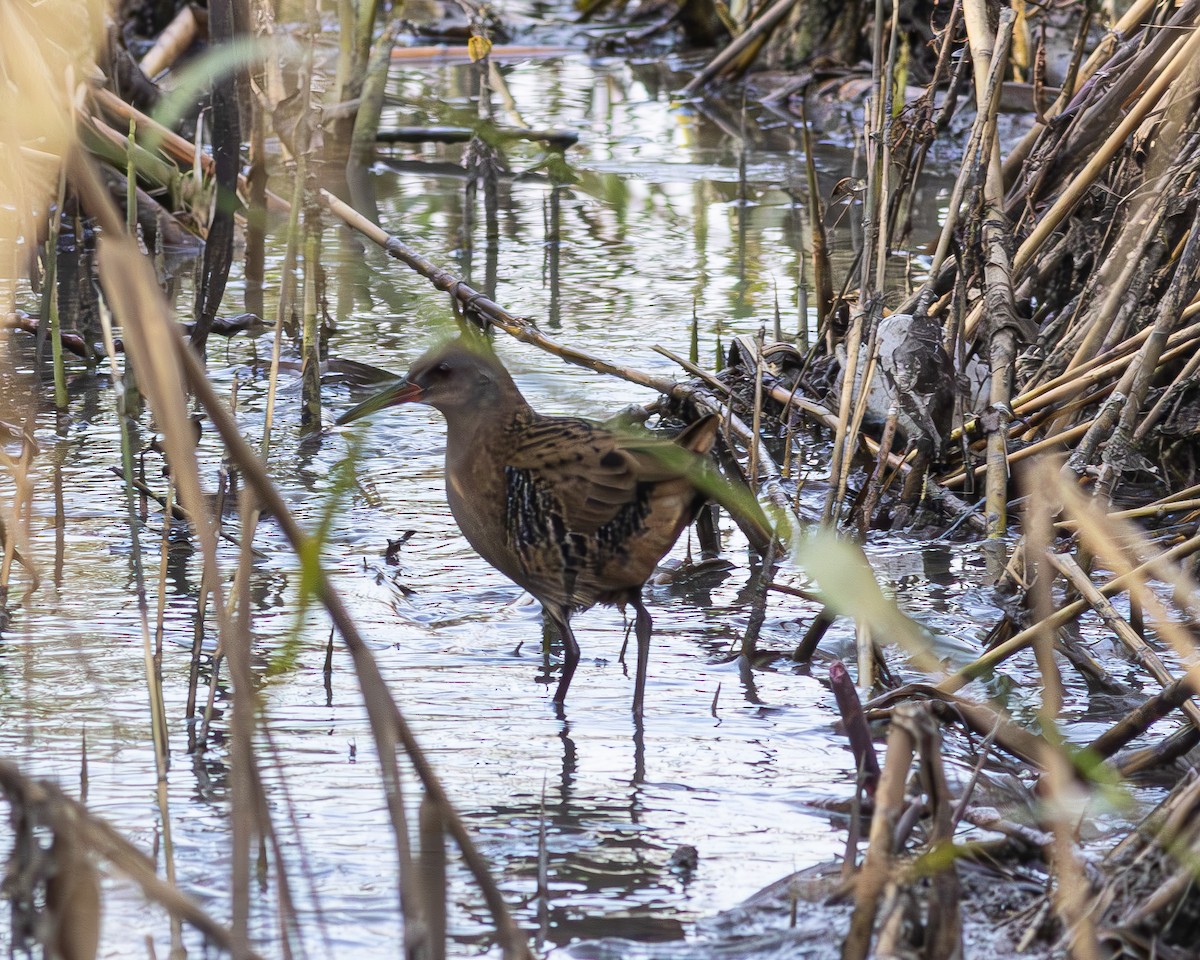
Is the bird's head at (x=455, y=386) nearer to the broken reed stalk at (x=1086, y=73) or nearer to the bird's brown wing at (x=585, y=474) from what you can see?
the bird's brown wing at (x=585, y=474)

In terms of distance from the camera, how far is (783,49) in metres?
11.7

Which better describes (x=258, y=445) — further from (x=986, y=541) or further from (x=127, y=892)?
(x=127, y=892)

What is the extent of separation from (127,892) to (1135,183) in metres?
3.44

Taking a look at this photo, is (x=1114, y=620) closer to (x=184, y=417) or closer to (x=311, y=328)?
(x=184, y=417)

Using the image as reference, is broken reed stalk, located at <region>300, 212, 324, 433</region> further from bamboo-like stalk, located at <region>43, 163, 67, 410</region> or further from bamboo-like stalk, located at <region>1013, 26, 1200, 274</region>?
bamboo-like stalk, located at <region>1013, 26, 1200, 274</region>

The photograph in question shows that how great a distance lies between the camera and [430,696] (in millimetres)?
3398

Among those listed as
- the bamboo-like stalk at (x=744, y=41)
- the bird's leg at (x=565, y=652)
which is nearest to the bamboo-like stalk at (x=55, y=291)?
the bird's leg at (x=565, y=652)

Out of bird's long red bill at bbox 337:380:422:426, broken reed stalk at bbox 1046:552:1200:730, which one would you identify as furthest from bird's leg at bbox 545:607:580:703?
broken reed stalk at bbox 1046:552:1200:730

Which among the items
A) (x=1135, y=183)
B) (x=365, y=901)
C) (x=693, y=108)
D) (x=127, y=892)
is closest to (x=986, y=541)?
(x=1135, y=183)

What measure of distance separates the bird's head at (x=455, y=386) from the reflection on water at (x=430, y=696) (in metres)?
0.26

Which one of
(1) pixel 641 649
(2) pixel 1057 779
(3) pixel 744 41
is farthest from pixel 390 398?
(3) pixel 744 41

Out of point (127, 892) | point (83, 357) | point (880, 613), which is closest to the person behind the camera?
point (880, 613)

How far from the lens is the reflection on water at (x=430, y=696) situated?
Result: 2.57 meters

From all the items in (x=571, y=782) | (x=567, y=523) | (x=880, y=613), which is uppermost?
(x=880, y=613)
